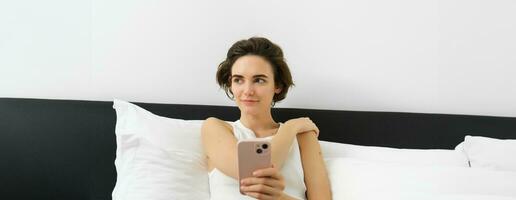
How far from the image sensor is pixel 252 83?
4.26 feet

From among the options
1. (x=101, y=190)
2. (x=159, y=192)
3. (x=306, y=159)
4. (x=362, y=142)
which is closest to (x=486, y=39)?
(x=362, y=142)

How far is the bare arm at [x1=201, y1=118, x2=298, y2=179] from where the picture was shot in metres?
1.19

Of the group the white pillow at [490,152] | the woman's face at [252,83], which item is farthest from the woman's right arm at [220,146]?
the white pillow at [490,152]

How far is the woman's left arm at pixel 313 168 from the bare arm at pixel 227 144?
0.23 ft

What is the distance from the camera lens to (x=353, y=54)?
1583 millimetres

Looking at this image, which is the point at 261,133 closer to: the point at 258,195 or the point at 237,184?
the point at 237,184

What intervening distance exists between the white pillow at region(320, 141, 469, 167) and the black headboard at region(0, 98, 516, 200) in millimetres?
112

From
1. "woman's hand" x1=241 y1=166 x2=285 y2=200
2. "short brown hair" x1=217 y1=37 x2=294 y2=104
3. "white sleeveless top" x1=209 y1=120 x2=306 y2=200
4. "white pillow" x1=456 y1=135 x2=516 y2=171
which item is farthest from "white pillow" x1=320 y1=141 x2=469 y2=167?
"woman's hand" x1=241 y1=166 x2=285 y2=200

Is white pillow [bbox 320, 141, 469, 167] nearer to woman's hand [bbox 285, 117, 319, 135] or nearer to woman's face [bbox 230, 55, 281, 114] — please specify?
woman's hand [bbox 285, 117, 319, 135]

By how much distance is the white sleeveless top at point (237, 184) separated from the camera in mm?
1214

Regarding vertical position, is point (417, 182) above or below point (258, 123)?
below

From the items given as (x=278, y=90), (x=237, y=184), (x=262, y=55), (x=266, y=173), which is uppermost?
(x=262, y=55)

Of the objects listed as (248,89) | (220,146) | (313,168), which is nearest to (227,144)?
(220,146)

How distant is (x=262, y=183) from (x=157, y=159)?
0.42 metres
